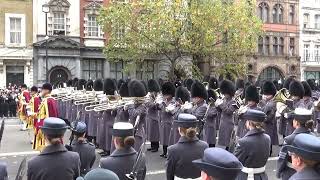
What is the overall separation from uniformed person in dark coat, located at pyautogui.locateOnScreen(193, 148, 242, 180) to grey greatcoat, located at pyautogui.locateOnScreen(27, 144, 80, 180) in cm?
211

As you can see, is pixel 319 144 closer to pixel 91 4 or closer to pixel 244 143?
pixel 244 143

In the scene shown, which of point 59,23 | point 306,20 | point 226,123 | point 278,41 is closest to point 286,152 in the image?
point 226,123

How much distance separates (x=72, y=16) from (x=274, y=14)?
758 inches

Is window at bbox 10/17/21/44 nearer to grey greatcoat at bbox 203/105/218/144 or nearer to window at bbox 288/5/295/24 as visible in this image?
grey greatcoat at bbox 203/105/218/144

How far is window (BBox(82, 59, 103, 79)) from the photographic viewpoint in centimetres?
3597

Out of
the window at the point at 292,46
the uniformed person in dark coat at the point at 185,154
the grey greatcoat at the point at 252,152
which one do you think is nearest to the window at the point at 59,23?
the window at the point at 292,46

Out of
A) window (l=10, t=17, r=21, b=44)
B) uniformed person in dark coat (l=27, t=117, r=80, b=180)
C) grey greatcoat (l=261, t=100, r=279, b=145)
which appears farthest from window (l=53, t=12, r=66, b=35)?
uniformed person in dark coat (l=27, t=117, r=80, b=180)

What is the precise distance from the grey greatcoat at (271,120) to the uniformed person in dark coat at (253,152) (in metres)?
5.33

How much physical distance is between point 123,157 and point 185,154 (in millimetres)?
922

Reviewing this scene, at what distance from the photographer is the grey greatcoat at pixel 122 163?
5.46 m

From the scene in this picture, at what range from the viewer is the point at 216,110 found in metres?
11.8

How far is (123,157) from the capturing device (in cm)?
554

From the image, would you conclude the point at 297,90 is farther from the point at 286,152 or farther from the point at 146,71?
the point at 146,71

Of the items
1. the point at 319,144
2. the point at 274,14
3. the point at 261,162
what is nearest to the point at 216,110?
the point at 261,162
